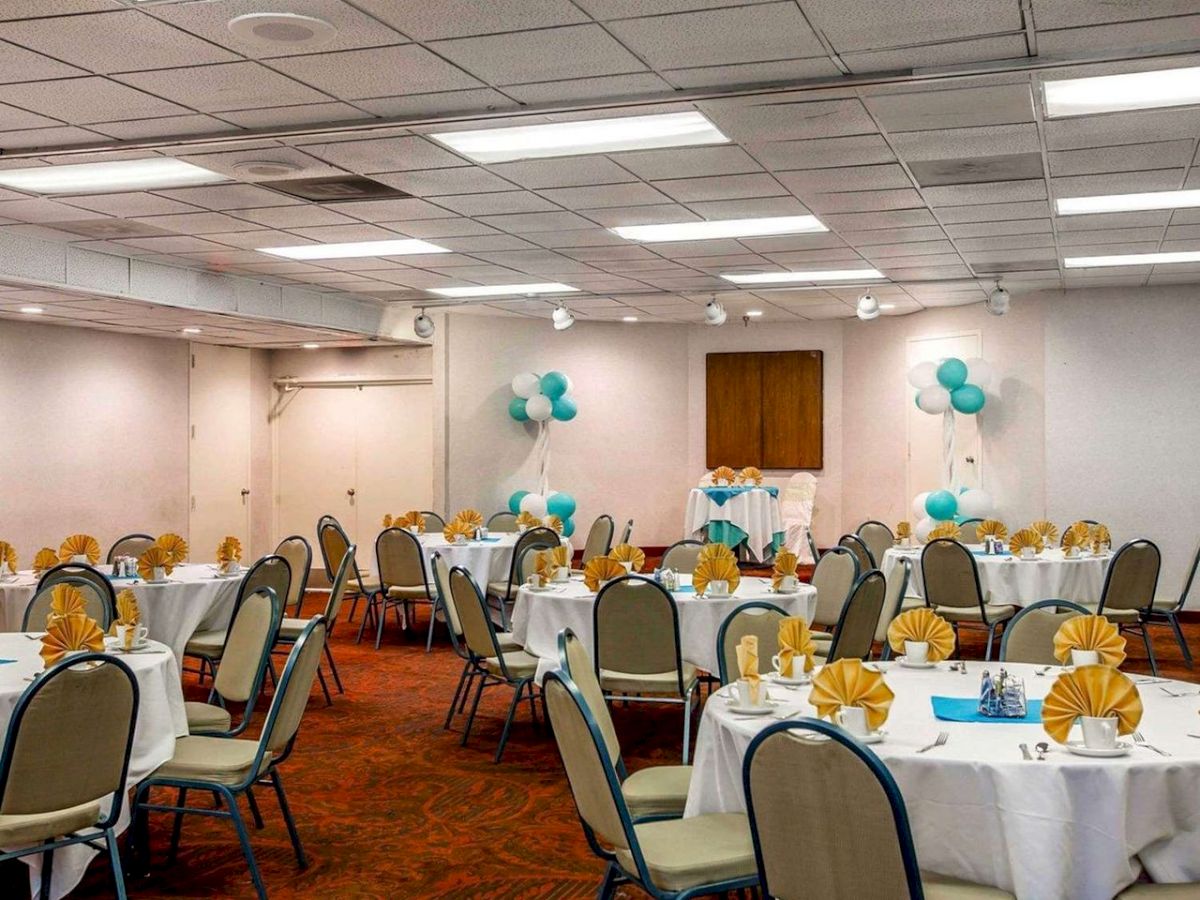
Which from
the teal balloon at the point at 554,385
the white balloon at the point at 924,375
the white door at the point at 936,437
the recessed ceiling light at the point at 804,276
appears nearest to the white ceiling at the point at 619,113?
the recessed ceiling light at the point at 804,276

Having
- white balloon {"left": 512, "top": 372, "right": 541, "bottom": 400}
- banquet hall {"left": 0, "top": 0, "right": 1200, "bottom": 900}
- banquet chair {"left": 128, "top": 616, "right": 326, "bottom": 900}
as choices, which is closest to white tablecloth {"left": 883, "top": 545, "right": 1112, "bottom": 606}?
banquet hall {"left": 0, "top": 0, "right": 1200, "bottom": 900}

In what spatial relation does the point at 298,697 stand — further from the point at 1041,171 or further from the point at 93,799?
the point at 1041,171

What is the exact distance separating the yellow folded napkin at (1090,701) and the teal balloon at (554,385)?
11351mm

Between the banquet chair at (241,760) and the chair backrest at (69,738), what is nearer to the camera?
the chair backrest at (69,738)

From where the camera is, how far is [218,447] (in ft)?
48.4

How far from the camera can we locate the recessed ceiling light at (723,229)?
8453 millimetres

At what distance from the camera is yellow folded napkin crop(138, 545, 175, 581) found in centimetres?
773

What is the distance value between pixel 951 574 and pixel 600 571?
3102 millimetres

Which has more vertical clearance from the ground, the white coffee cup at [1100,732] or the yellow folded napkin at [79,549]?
the yellow folded napkin at [79,549]

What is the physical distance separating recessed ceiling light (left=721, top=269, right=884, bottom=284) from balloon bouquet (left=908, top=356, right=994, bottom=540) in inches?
80.1

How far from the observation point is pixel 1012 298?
1271cm

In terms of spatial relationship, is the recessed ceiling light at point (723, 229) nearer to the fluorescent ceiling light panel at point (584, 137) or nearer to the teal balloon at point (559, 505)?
the fluorescent ceiling light panel at point (584, 137)

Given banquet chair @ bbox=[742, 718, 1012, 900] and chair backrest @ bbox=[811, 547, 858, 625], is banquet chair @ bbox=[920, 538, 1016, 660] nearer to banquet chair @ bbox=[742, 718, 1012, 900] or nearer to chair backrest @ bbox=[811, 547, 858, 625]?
chair backrest @ bbox=[811, 547, 858, 625]

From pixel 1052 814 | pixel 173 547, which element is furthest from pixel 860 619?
pixel 173 547
